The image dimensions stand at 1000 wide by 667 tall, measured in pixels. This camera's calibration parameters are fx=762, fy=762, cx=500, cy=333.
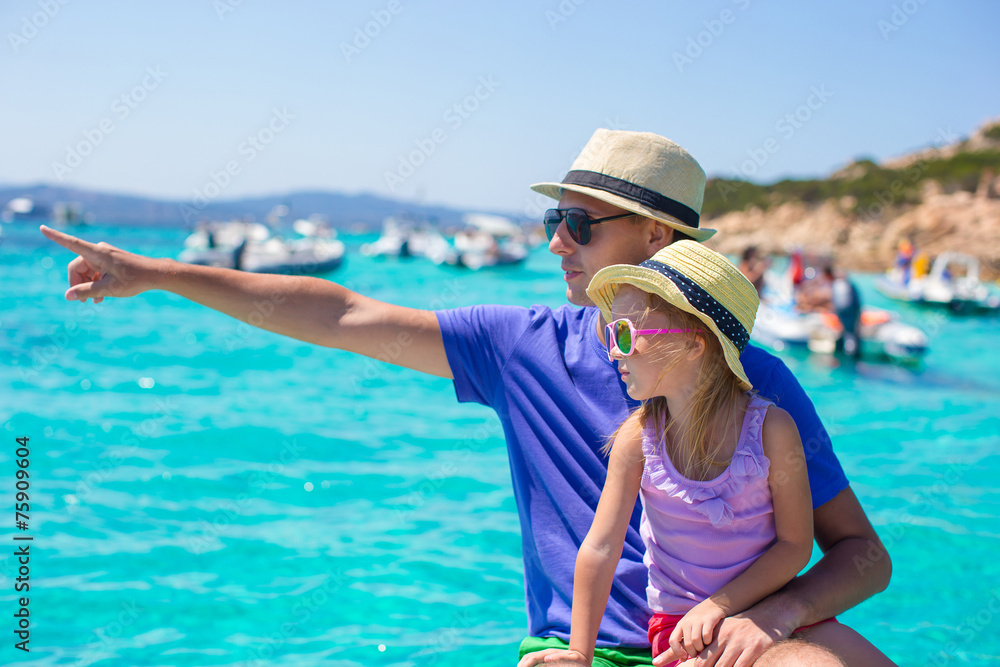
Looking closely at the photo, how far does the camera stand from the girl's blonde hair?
6.06 ft

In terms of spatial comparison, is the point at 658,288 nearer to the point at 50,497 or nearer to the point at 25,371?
the point at 50,497

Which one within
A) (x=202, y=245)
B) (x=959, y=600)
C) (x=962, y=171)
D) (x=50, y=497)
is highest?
(x=962, y=171)

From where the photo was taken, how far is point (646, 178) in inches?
95.7

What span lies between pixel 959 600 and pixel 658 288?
161 inches

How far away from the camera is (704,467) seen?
72.4 inches

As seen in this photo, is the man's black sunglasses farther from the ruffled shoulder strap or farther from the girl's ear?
the ruffled shoulder strap

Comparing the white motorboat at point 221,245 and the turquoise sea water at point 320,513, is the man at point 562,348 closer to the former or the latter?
the turquoise sea water at point 320,513

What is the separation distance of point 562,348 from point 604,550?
78 cm

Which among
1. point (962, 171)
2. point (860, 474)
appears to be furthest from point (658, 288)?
point (962, 171)

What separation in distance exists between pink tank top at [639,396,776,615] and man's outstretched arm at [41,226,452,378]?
1022mm

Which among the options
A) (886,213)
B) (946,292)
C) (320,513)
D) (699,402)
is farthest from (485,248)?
(699,402)

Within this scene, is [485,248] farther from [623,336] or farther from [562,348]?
[623,336]

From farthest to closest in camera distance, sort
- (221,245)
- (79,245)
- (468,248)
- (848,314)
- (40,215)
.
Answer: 1. (40,215)
2. (468,248)
3. (221,245)
4. (848,314)
5. (79,245)

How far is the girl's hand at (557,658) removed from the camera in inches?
70.8
